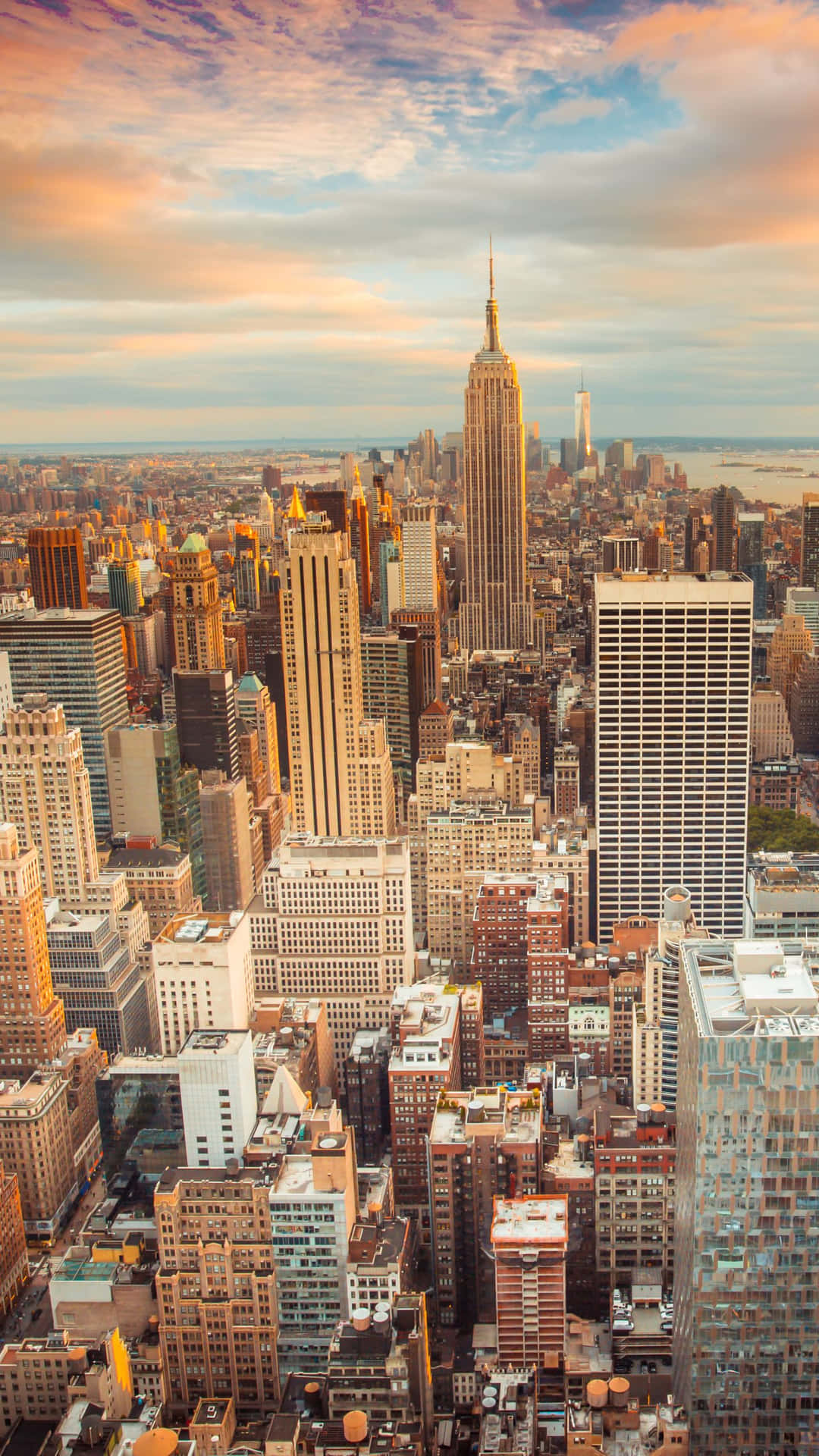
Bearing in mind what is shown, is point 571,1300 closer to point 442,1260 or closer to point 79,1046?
point 442,1260

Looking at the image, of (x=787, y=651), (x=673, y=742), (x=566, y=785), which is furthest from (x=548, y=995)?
(x=787, y=651)

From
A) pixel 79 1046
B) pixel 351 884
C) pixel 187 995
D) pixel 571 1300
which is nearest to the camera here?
pixel 571 1300

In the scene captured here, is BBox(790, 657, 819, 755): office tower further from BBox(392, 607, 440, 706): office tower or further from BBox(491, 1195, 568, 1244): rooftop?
BBox(491, 1195, 568, 1244): rooftop

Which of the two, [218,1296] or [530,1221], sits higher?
[530,1221]

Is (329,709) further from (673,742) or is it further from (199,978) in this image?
(199,978)

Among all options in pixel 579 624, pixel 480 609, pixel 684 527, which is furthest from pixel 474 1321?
pixel 480 609

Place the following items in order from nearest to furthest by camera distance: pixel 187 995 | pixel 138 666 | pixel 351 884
→ pixel 187 995 < pixel 351 884 < pixel 138 666
